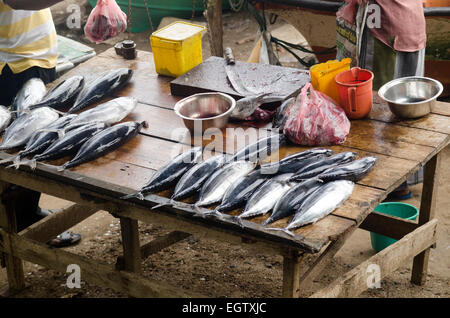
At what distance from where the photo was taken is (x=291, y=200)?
3.00 meters

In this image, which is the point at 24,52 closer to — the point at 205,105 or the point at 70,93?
the point at 70,93

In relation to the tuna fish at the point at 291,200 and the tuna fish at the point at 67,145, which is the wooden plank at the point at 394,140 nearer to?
the tuna fish at the point at 291,200

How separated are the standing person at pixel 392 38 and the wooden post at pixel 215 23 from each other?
236 centimetres

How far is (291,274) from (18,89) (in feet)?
9.32

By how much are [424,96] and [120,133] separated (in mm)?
1923

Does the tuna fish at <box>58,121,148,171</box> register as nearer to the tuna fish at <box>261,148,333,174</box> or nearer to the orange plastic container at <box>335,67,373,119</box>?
the tuna fish at <box>261,148,333,174</box>

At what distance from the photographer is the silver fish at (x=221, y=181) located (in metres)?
3.09

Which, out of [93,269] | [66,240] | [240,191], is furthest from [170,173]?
[66,240]

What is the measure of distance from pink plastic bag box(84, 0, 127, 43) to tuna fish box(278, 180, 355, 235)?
2286mm

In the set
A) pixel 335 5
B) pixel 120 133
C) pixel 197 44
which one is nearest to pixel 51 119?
pixel 120 133

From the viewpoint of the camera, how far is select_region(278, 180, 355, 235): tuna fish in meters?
2.88
